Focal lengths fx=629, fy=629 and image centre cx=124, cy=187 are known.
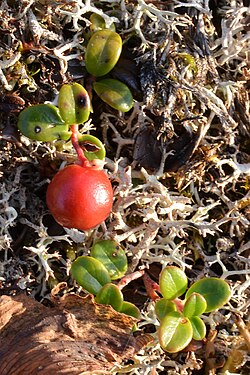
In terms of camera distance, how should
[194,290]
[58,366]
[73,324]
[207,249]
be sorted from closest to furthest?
[58,366]
[73,324]
[194,290]
[207,249]

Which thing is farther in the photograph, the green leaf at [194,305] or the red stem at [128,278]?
the red stem at [128,278]

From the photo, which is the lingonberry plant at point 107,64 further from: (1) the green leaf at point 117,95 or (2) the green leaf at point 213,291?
(2) the green leaf at point 213,291

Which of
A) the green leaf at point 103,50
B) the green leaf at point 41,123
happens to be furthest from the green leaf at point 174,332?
the green leaf at point 103,50

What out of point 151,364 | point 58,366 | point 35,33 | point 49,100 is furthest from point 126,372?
point 35,33

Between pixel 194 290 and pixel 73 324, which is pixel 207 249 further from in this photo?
pixel 73 324

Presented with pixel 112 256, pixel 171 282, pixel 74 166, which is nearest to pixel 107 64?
pixel 74 166

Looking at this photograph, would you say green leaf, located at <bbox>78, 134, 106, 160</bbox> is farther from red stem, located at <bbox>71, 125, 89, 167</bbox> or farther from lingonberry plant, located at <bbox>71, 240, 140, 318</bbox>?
lingonberry plant, located at <bbox>71, 240, 140, 318</bbox>

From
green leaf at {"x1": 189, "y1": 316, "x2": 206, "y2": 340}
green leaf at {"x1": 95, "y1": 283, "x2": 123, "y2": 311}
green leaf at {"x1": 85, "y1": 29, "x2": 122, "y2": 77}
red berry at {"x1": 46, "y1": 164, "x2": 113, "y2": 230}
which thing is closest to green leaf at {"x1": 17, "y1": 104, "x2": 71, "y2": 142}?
red berry at {"x1": 46, "y1": 164, "x2": 113, "y2": 230}
